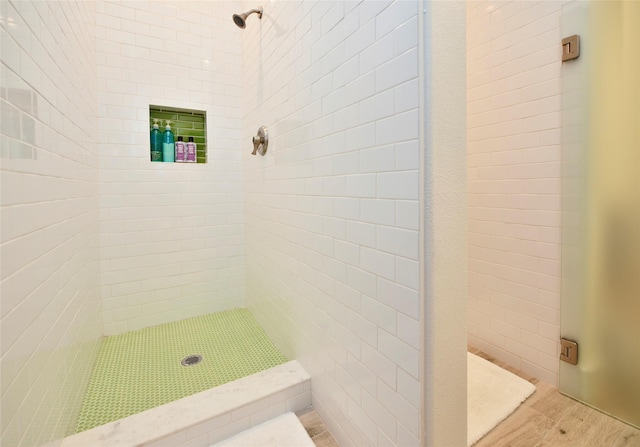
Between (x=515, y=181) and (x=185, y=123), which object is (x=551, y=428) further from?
(x=185, y=123)

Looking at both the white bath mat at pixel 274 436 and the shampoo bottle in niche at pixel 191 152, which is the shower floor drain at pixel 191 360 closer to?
the white bath mat at pixel 274 436

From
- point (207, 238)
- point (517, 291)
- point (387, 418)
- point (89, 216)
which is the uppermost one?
point (89, 216)

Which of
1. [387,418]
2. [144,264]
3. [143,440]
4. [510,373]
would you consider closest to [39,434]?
[143,440]

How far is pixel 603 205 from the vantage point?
1.30 metres

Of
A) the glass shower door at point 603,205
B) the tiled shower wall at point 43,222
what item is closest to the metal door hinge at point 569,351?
the glass shower door at point 603,205

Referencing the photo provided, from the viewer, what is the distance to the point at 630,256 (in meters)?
1.25

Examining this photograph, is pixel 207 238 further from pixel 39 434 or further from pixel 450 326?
pixel 450 326

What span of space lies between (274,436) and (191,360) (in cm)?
72

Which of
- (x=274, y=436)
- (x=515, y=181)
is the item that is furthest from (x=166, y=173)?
(x=515, y=181)

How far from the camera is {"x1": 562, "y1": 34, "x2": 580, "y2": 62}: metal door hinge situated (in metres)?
1.35

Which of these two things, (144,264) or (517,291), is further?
(144,264)

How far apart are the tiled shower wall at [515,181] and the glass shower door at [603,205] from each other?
0.07 metres

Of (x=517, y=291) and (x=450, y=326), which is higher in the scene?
(x=450, y=326)

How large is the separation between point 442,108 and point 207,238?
1.96 meters
